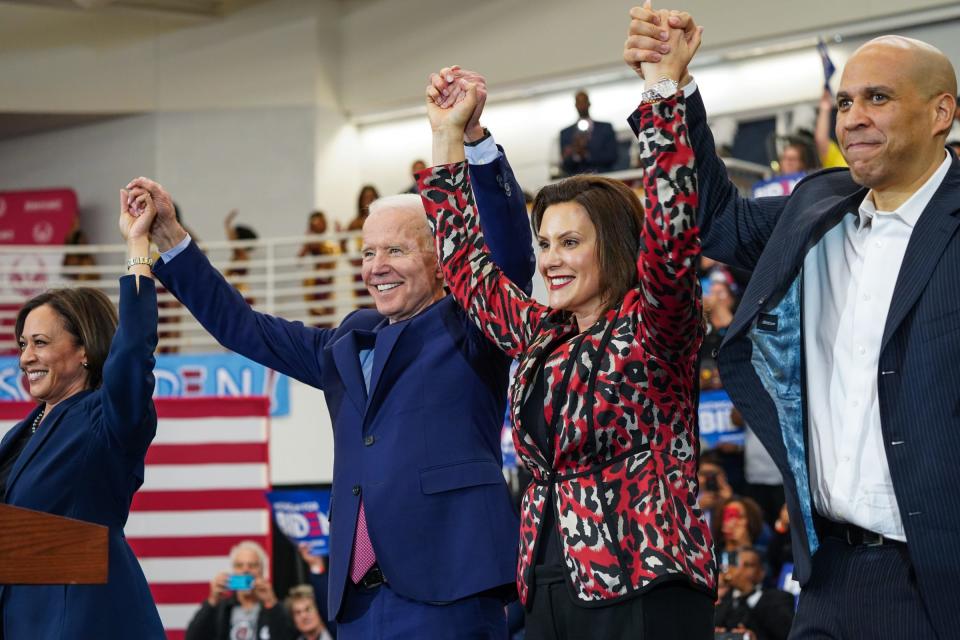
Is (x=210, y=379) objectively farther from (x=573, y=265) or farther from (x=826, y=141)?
(x=573, y=265)

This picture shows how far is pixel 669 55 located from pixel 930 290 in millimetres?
604

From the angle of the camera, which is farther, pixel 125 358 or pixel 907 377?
pixel 125 358

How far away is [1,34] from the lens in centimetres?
1486

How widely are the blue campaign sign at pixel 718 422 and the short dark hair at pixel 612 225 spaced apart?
4.36 m

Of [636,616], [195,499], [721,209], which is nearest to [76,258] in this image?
[195,499]

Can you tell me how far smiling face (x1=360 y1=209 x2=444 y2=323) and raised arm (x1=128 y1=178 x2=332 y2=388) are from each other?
0.89 ft

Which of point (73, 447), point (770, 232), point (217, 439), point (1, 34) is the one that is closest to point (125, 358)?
point (73, 447)

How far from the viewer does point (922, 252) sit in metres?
2.12

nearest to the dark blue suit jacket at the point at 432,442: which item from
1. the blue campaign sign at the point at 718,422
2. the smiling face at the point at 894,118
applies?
the smiling face at the point at 894,118

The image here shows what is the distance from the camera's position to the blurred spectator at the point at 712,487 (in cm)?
613

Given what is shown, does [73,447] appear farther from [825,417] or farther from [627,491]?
[825,417]

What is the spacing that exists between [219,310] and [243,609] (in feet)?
13.8

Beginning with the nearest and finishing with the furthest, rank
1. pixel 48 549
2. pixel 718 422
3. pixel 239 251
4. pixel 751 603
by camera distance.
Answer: pixel 48 549
pixel 751 603
pixel 718 422
pixel 239 251

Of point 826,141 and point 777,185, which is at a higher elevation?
point 826,141
